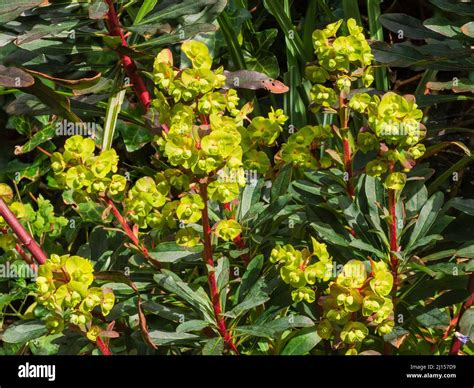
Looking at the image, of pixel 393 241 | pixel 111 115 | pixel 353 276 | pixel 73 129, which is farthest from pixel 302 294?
pixel 73 129

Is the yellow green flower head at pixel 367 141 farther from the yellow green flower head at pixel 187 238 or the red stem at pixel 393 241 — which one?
the yellow green flower head at pixel 187 238

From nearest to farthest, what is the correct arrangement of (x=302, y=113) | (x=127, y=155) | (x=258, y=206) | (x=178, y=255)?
1. (x=178, y=255)
2. (x=258, y=206)
3. (x=302, y=113)
4. (x=127, y=155)

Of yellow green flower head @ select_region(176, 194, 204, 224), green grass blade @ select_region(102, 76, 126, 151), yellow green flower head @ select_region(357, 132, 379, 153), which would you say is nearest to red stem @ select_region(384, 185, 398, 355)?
yellow green flower head @ select_region(357, 132, 379, 153)

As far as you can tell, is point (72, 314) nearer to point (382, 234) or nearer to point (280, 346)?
point (280, 346)

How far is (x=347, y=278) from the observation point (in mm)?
1454

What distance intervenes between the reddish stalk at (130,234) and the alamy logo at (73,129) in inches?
18.1

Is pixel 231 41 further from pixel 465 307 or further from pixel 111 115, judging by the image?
pixel 465 307

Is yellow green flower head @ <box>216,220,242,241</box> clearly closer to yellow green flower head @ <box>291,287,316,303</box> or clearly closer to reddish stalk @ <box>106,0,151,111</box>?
yellow green flower head @ <box>291,287,316,303</box>

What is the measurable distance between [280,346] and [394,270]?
0.29 metres
